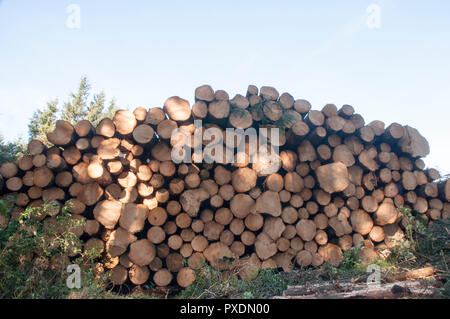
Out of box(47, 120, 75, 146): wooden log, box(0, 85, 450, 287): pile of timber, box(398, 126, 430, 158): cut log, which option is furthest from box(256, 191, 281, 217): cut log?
box(47, 120, 75, 146): wooden log

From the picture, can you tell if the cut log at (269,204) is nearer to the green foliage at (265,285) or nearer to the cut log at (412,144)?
the green foliage at (265,285)

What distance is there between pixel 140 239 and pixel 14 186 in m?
1.56

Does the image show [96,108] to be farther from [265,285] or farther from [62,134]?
[265,285]

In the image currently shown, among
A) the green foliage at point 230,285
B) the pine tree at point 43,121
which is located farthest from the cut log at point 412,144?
the pine tree at point 43,121

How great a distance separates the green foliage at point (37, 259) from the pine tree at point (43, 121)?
11.7 m

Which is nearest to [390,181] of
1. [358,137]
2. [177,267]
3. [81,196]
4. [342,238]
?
[358,137]

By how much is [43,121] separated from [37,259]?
1348 cm

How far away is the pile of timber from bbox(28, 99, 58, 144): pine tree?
11.2 meters

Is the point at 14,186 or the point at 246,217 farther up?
the point at 14,186

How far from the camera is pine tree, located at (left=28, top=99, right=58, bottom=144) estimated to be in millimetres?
13375

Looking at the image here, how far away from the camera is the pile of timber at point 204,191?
343 centimetres
